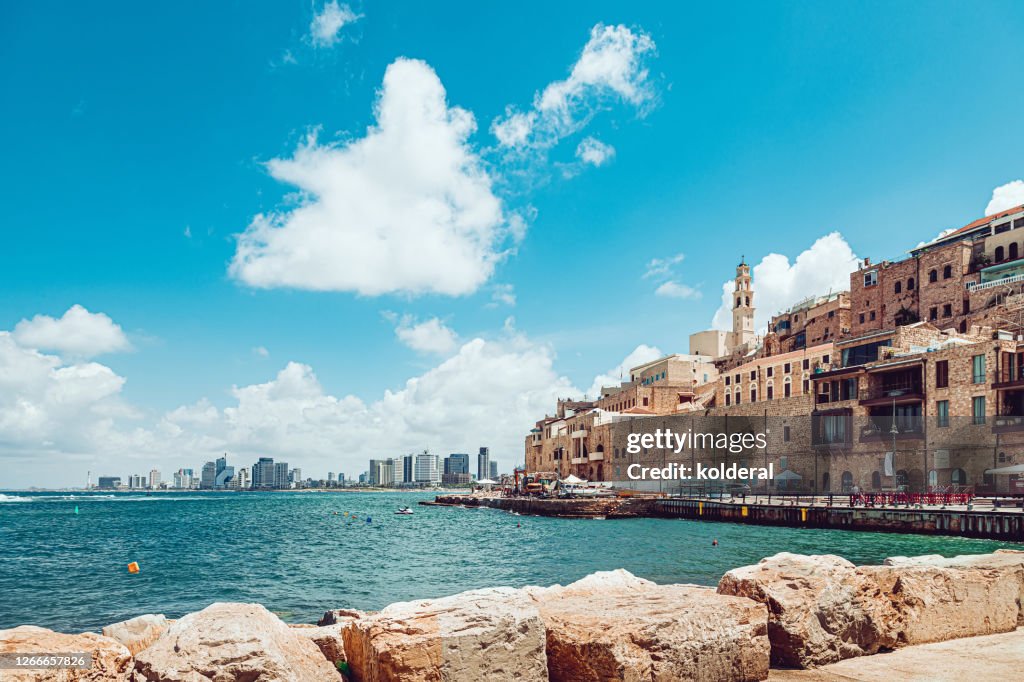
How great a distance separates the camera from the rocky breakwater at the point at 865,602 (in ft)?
20.9

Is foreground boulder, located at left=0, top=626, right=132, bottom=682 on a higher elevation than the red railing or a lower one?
higher

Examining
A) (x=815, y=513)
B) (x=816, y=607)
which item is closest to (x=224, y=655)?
(x=816, y=607)

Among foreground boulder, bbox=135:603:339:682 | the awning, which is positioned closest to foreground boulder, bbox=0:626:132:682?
foreground boulder, bbox=135:603:339:682

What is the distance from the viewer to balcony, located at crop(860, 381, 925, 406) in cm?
4928

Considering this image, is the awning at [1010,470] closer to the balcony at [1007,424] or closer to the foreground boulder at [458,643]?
the balcony at [1007,424]

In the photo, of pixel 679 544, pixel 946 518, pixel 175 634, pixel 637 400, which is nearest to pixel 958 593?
pixel 175 634

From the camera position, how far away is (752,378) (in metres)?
69.5

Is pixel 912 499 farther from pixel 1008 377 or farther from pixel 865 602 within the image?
pixel 865 602

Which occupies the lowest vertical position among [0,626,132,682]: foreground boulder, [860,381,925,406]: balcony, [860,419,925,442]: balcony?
[860,419,925,442]: balcony

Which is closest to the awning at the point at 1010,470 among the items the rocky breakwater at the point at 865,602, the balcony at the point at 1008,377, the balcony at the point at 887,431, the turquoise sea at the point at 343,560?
the balcony at the point at 1008,377

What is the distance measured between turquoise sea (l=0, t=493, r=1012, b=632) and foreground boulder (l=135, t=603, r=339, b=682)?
1433cm

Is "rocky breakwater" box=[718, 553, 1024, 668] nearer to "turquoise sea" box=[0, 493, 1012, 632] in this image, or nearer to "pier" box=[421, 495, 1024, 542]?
"turquoise sea" box=[0, 493, 1012, 632]

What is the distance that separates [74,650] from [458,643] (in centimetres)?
289

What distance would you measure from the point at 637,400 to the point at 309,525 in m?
44.3
